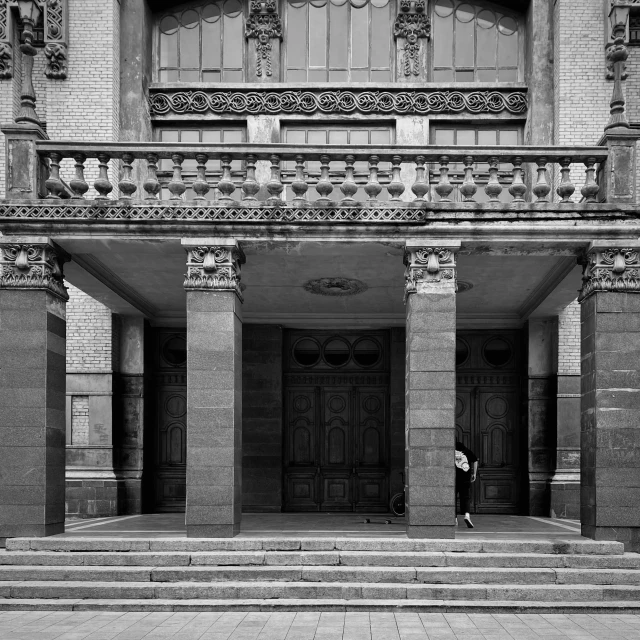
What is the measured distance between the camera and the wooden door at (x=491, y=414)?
18797 millimetres

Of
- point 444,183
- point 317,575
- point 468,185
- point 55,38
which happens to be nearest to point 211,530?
point 317,575

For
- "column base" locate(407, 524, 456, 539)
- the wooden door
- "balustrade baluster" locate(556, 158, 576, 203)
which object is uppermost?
"balustrade baluster" locate(556, 158, 576, 203)

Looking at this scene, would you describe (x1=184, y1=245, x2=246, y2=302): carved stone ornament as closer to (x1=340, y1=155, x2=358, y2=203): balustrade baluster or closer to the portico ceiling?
the portico ceiling

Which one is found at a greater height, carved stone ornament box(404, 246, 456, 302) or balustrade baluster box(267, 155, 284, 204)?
balustrade baluster box(267, 155, 284, 204)

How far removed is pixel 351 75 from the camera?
1889 centimetres

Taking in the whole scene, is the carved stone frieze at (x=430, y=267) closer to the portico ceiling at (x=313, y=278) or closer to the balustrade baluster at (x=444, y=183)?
the portico ceiling at (x=313, y=278)

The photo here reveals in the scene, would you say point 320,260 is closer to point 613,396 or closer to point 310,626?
point 613,396

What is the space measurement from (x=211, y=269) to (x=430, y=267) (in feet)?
11.0

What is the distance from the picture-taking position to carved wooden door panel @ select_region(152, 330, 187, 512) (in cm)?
1895

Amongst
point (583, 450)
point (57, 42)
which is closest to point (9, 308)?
point (57, 42)

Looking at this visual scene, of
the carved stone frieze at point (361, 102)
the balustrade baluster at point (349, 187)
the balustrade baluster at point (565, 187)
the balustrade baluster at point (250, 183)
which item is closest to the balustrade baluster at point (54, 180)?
the balustrade baluster at point (250, 183)

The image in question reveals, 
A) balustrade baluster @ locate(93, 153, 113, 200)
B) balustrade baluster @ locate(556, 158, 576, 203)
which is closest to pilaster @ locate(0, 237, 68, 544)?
balustrade baluster @ locate(93, 153, 113, 200)

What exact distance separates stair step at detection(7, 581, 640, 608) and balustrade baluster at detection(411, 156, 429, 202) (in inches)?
227

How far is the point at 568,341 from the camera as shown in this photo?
1800 cm
